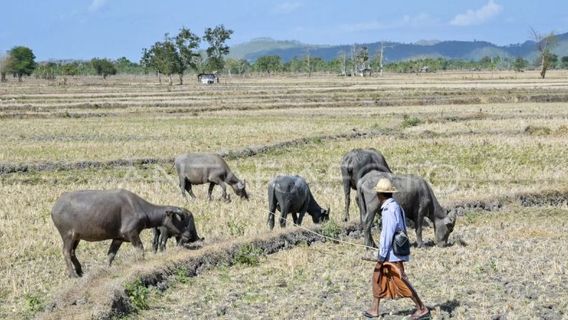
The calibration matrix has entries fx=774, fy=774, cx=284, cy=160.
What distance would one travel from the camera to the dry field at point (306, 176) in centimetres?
985

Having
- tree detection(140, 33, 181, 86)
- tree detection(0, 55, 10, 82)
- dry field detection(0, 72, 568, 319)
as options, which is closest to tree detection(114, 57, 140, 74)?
tree detection(0, 55, 10, 82)

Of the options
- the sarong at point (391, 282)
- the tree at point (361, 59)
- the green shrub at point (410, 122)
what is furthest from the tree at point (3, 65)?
the sarong at point (391, 282)

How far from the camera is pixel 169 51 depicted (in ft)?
298

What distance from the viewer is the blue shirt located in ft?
27.7

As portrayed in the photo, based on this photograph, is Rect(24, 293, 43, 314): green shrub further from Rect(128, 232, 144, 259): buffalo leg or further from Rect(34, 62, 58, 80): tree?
Rect(34, 62, 58, 80): tree

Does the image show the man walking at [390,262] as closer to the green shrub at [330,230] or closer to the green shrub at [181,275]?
the green shrub at [181,275]

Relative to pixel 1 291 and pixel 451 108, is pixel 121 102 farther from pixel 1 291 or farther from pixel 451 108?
pixel 1 291

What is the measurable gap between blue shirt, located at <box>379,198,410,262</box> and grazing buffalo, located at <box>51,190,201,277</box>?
4185 mm

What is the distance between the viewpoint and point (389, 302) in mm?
9602

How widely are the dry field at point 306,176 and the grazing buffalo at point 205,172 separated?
47 cm

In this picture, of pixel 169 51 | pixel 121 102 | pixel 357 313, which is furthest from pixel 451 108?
pixel 169 51

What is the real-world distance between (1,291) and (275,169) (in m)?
11.8

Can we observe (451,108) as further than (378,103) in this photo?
No

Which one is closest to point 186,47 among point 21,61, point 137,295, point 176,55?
point 176,55
